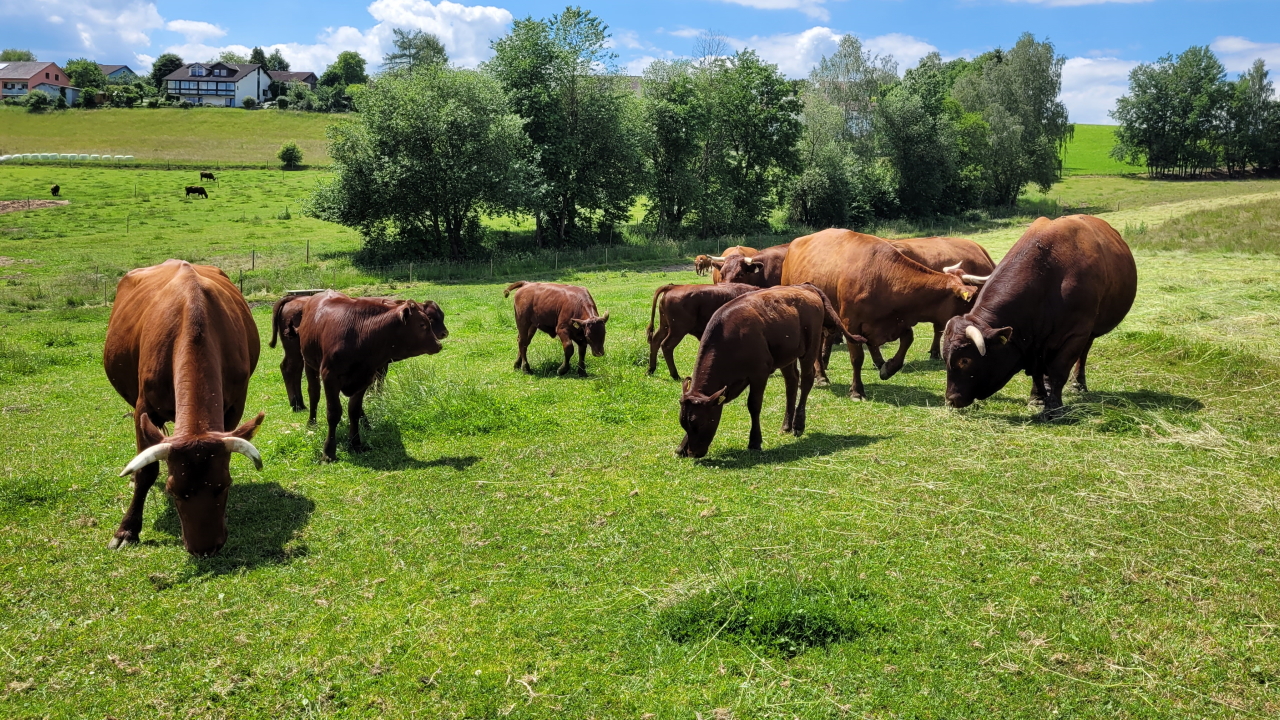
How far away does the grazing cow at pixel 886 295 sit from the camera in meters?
13.0

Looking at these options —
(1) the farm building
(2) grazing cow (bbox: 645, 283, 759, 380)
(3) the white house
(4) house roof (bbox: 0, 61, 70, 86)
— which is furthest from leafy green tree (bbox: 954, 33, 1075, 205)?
(4) house roof (bbox: 0, 61, 70, 86)

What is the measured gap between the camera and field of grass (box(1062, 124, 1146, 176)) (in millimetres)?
91375

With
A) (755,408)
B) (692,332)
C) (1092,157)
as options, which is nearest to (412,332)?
(755,408)

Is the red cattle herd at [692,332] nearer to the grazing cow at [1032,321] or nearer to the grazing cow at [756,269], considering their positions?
the grazing cow at [1032,321]

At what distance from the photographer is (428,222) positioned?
132ft

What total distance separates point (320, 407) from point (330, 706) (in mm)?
8725

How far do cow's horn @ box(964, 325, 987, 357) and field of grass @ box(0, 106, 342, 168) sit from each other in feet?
216

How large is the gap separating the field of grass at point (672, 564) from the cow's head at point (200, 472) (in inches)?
11.3

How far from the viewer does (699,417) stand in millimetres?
9438

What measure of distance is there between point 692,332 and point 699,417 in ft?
16.2

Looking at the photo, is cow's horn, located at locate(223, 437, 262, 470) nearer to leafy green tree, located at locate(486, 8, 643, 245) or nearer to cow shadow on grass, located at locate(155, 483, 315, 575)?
cow shadow on grass, located at locate(155, 483, 315, 575)

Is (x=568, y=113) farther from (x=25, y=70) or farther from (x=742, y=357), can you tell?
(x=25, y=70)

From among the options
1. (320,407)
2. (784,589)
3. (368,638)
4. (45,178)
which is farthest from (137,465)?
(45,178)

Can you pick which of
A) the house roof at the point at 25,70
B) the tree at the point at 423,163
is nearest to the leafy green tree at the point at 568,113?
the tree at the point at 423,163
